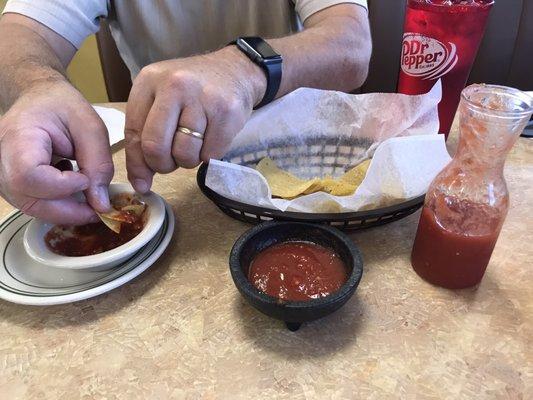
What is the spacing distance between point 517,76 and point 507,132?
4.70 feet

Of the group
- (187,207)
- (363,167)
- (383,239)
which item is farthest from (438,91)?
(187,207)

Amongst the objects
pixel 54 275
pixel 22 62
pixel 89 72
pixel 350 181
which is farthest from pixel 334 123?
pixel 89 72

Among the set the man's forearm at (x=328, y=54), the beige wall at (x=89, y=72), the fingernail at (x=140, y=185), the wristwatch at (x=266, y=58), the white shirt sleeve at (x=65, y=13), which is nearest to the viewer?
the fingernail at (x=140, y=185)

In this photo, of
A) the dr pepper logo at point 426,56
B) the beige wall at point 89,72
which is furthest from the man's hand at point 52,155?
the beige wall at point 89,72

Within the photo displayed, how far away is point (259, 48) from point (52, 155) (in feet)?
1.40

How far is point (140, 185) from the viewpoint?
2.47 feet

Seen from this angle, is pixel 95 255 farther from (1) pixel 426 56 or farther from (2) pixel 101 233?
(1) pixel 426 56

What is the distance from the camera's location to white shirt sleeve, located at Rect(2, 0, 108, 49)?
3.71 feet

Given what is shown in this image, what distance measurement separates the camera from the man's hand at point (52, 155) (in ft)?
2.16

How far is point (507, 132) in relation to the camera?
1.80 feet

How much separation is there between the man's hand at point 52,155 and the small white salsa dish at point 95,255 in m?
0.04

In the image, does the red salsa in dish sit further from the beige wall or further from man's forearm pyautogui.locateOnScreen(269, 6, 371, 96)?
the beige wall

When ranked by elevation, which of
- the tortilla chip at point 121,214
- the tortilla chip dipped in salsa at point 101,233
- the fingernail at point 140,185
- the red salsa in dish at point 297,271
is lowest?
the tortilla chip dipped in salsa at point 101,233

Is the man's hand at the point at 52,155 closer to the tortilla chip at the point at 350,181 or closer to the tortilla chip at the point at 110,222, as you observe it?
the tortilla chip at the point at 110,222
